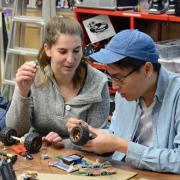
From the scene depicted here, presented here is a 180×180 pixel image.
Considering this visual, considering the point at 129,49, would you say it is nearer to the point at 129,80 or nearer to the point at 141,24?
the point at 129,80

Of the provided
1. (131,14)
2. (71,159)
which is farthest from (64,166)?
(131,14)

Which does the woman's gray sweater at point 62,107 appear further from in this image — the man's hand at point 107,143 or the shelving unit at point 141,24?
the shelving unit at point 141,24

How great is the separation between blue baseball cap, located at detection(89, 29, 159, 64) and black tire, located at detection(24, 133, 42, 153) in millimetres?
441

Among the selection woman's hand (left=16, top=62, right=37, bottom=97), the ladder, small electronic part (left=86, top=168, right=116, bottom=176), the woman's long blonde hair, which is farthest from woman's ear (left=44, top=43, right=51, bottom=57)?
the ladder

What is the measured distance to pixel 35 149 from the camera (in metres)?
1.65

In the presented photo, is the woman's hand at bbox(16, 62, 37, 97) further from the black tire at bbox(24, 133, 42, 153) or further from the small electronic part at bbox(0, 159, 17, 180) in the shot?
the small electronic part at bbox(0, 159, 17, 180)

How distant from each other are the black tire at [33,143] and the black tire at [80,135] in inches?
7.9

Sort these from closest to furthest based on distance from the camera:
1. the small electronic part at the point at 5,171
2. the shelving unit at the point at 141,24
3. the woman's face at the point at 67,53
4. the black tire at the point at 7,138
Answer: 1. the small electronic part at the point at 5,171
2. the black tire at the point at 7,138
3. the woman's face at the point at 67,53
4. the shelving unit at the point at 141,24

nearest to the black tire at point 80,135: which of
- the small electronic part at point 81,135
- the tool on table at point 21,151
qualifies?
the small electronic part at point 81,135

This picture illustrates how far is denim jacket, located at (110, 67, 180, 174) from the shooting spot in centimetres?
146

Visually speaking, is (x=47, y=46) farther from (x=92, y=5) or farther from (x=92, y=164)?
(x=92, y=5)

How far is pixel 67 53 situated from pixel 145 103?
0.54 meters

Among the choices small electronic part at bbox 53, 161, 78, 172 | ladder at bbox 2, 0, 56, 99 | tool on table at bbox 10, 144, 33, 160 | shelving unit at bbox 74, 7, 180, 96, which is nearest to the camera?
small electronic part at bbox 53, 161, 78, 172

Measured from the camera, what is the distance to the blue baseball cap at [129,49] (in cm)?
148
